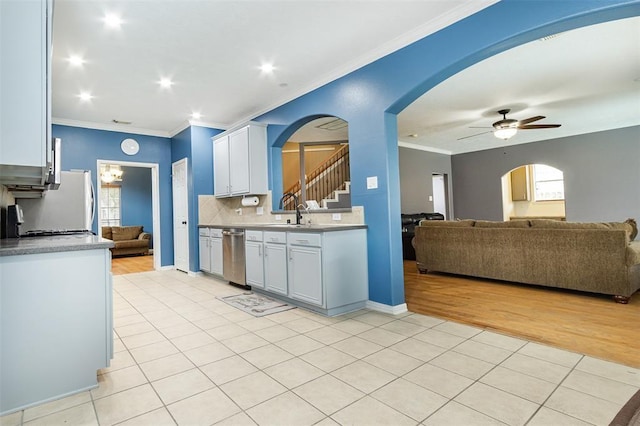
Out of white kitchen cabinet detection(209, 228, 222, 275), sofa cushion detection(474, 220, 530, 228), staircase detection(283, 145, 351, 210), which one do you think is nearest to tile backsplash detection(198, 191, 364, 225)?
white kitchen cabinet detection(209, 228, 222, 275)

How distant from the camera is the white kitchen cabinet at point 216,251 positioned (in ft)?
17.1

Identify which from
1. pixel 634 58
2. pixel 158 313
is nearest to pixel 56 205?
pixel 158 313

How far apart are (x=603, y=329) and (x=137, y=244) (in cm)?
967

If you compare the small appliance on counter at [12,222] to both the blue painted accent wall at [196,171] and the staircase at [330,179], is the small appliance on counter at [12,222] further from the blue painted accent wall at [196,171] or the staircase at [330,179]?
the staircase at [330,179]

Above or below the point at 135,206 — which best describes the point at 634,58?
above

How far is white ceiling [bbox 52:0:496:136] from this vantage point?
2779mm

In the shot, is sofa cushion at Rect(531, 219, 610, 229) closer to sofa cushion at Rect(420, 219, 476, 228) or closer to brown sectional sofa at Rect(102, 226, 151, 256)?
sofa cushion at Rect(420, 219, 476, 228)

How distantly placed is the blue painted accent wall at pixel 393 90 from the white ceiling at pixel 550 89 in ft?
4.31

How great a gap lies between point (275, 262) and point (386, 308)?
1.39 metres

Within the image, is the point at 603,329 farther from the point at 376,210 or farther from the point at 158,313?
the point at 158,313

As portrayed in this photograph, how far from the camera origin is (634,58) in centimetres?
403

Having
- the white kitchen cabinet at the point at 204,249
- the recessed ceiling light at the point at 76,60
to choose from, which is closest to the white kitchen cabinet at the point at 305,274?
the white kitchen cabinet at the point at 204,249

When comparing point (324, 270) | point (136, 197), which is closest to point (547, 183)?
point (324, 270)

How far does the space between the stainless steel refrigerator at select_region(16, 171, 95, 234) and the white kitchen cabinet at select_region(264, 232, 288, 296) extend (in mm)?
2306
